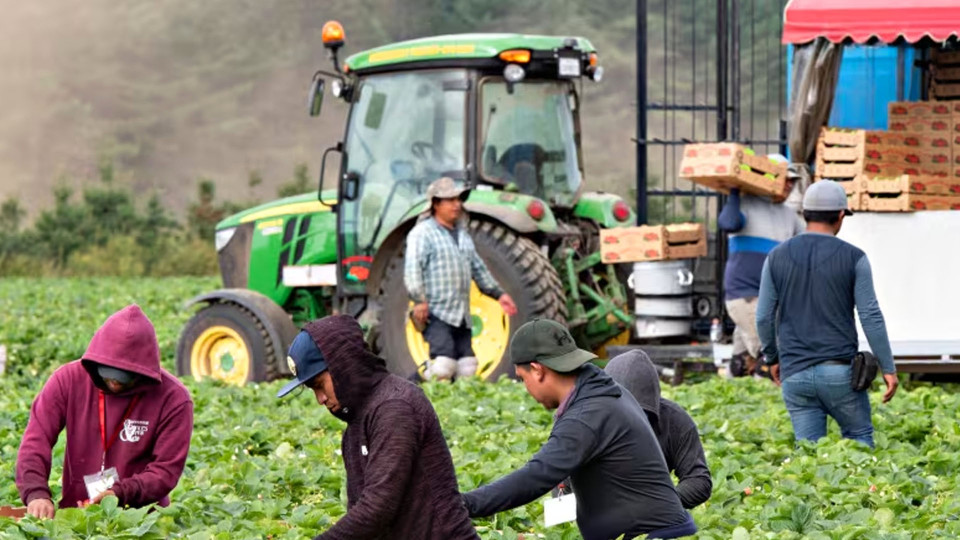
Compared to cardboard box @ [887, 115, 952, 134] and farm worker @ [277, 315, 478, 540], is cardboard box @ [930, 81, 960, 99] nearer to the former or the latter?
cardboard box @ [887, 115, 952, 134]

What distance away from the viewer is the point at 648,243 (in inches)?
541

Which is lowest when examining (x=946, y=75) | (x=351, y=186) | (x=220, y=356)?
(x=220, y=356)

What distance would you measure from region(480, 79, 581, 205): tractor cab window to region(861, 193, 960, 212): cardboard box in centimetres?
313

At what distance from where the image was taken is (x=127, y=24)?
7250 centimetres

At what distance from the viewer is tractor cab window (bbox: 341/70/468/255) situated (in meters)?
13.9

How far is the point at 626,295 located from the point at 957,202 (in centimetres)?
347

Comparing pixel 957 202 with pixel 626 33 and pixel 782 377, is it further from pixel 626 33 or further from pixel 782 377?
pixel 626 33

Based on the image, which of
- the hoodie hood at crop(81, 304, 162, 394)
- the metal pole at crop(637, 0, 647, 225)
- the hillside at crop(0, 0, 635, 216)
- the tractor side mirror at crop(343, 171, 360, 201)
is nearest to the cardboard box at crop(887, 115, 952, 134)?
the metal pole at crop(637, 0, 647, 225)

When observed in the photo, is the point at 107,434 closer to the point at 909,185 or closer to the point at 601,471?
the point at 601,471

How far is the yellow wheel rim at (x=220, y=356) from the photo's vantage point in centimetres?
1488

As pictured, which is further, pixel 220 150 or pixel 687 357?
pixel 220 150

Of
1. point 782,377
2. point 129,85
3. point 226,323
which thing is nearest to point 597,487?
point 782,377

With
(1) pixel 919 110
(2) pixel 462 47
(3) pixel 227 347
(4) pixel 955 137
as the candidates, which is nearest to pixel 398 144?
(2) pixel 462 47

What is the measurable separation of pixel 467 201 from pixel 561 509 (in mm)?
8023
